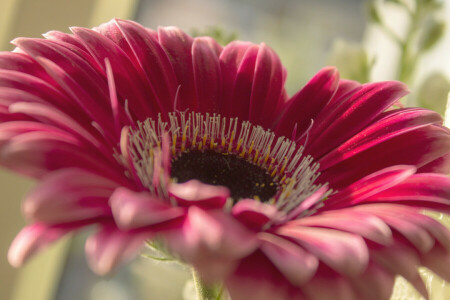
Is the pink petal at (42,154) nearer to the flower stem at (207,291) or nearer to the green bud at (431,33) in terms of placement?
the flower stem at (207,291)

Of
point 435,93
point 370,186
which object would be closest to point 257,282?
point 370,186

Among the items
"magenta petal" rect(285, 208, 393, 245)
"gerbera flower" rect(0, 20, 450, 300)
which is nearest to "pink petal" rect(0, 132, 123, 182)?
"gerbera flower" rect(0, 20, 450, 300)

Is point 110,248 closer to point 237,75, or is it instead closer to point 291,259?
point 291,259

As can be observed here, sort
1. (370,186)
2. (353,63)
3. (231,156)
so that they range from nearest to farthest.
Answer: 1. (370,186)
2. (231,156)
3. (353,63)

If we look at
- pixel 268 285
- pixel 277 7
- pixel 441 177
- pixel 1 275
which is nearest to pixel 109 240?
pixel 268 285

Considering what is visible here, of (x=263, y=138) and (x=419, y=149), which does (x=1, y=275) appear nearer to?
(x=263, y=138)

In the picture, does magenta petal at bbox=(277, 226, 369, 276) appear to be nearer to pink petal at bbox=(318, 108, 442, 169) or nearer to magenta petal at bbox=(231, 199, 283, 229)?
magenta petal at bbox=(231, 199, 283, 229)

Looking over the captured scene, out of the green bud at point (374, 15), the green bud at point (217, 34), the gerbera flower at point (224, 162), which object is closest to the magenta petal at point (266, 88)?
the gerbera flower at point (224, 162)
